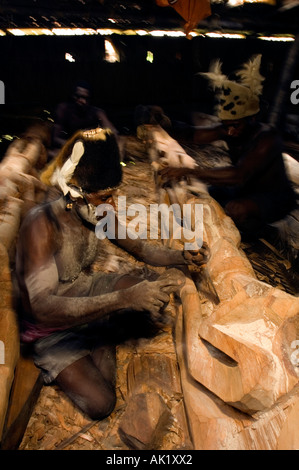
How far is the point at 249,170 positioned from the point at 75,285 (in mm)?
2592

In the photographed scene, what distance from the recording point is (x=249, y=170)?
406 centimetres

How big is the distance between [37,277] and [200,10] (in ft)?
29.0

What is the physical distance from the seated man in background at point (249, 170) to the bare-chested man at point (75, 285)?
1.70 metres

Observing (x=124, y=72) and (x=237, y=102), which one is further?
(x=124, y=72)

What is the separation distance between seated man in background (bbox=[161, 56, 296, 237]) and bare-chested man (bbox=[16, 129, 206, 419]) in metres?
1.70

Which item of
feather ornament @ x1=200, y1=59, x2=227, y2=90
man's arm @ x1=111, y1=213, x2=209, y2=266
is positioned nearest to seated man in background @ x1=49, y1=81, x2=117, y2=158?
feather ornament @ x1=200, y1=59, x2=227, y2=90

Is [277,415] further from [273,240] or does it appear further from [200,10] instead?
[200,10]

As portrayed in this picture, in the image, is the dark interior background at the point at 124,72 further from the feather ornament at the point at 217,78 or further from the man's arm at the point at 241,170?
the man's arm at the point at 241,170

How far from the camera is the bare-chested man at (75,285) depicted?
7.09 feet

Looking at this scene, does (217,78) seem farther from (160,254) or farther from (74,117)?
(160,254)

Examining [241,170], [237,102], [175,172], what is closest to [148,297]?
[175,172]

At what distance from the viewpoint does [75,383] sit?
2367 mm

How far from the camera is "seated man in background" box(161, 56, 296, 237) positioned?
13.0 feet
